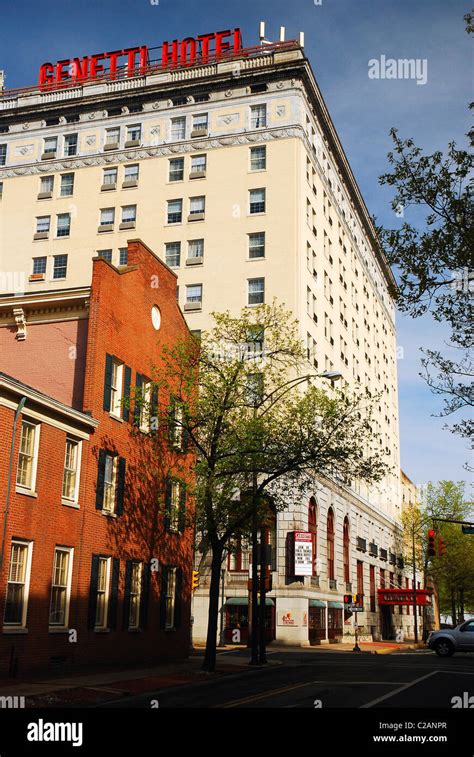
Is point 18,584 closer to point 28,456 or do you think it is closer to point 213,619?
point 28,456

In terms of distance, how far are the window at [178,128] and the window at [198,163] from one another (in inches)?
88.3

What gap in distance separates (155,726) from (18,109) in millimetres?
57456

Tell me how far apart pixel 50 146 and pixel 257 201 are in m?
17.7

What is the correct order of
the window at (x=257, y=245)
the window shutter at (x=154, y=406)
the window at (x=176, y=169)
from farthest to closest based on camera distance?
the window at (x=176, y=169), the window at (x=257, y=245), the window shutter at (x=154, y=406)

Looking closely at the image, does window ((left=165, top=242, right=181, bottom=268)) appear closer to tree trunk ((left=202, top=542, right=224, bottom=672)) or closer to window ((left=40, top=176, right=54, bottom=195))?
window ((left=40, top=176, right=54, bottom=195))

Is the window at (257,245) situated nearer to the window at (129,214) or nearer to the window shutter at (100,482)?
the window at (129,214)

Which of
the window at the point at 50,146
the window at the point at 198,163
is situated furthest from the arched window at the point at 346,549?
the window at the point at 50,146

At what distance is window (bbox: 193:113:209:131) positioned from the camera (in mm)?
57312

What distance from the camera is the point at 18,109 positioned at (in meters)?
61.2

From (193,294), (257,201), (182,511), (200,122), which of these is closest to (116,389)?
(182,511)

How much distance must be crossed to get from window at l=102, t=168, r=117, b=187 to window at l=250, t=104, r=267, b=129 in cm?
1057

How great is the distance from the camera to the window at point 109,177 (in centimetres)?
5812

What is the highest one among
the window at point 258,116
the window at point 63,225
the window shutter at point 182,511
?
the window at point 258,116

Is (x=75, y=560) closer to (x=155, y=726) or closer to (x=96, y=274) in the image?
(x=96, y=274)
